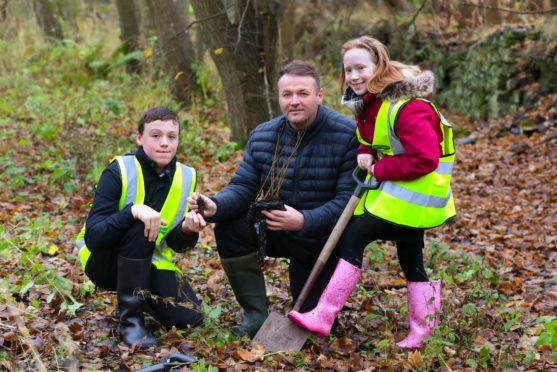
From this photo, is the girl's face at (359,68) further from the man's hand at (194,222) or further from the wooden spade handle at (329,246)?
the man's hand at (194,222)

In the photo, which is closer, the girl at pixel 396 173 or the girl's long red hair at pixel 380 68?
the girl at pixel 396 173

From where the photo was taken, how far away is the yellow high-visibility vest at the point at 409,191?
3627 mm

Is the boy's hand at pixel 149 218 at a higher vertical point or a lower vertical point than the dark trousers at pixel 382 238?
higher

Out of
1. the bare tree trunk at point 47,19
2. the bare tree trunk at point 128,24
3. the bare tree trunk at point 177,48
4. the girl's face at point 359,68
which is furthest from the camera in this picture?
the bare tree trunk at point 47,19

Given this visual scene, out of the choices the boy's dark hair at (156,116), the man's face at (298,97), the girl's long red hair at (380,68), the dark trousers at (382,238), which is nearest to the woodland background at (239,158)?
the dark trousers at (382,238)

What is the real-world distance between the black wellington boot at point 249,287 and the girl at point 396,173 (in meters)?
0.40

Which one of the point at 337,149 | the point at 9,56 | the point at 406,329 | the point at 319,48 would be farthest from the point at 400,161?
the point at 319,48

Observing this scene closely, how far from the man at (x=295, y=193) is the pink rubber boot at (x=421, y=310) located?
1.70 ft

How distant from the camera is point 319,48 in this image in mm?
18391

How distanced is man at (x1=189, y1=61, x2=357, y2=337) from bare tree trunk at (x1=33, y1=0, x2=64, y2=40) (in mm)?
12490

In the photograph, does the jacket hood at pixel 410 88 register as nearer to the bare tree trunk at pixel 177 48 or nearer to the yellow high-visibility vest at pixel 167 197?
the yellow high-visibility vest at pixel 167 197

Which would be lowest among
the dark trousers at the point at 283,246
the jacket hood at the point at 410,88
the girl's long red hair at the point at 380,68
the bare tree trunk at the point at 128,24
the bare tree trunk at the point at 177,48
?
the dark trousers at the point at 283,246

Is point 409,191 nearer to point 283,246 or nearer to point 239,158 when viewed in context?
point 283,246

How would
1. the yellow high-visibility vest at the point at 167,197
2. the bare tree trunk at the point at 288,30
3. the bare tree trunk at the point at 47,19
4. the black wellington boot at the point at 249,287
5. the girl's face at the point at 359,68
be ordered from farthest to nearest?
1. the bare tree trunk at the point at 288,30
2. the bare tree trunk at the point at 47,19
3. the black wellington boot at the point at 249,287
4. the yellow high-visibility vest at the point at 167,197
5. the girl's face at the point at 359,68
